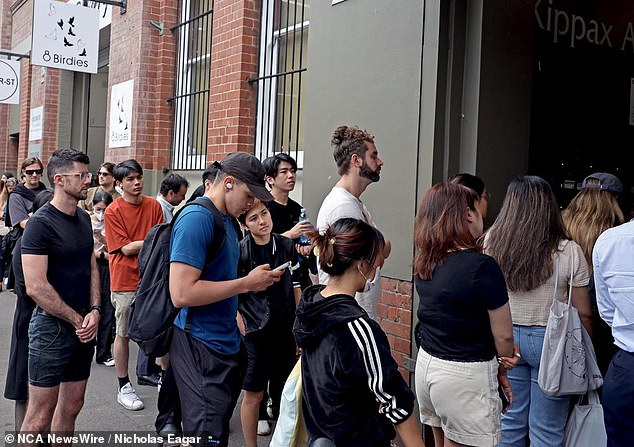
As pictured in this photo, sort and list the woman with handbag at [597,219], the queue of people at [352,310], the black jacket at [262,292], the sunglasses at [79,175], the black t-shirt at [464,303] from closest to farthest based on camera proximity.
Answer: the queue of people at [352,310]
the black t-shirt at [464,303]
the sunglasses at [79,175]
the woman with handbag at [597,219]
the black jacket at [262,292]

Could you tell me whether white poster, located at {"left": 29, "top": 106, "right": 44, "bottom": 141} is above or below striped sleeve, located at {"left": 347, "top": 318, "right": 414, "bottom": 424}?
above

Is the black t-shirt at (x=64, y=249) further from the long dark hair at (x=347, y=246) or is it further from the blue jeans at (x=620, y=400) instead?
the blue jeans at (x=620, y=400)

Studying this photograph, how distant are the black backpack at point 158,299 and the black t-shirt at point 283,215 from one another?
205 centimetres

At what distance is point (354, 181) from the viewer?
4531mm

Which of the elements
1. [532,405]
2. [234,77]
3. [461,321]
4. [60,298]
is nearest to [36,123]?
[234,77]

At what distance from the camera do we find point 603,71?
612 cm

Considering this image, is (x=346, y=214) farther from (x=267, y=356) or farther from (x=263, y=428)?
(x=263, y=428)

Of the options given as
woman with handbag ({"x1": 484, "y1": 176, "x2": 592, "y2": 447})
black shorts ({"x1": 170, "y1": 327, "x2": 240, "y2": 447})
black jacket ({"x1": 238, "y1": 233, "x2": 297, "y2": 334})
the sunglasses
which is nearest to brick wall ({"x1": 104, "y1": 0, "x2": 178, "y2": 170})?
black jacket ({"x1": 238, "y1": 233, "x2": 297, "y2": 334})

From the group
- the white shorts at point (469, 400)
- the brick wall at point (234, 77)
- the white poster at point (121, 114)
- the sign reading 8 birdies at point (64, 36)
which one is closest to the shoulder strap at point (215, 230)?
the white shorts at point (469, 400)

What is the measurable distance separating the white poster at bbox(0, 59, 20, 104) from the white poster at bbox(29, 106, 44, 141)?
53cm

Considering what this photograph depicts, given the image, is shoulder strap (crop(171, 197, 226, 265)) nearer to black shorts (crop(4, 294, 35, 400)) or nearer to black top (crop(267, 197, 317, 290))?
black shorts (crop(4, 294, 35, 400))

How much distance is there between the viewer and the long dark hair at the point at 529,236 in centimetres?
371

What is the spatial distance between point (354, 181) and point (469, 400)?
1811 millimetres

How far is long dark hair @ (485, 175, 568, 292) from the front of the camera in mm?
3707
